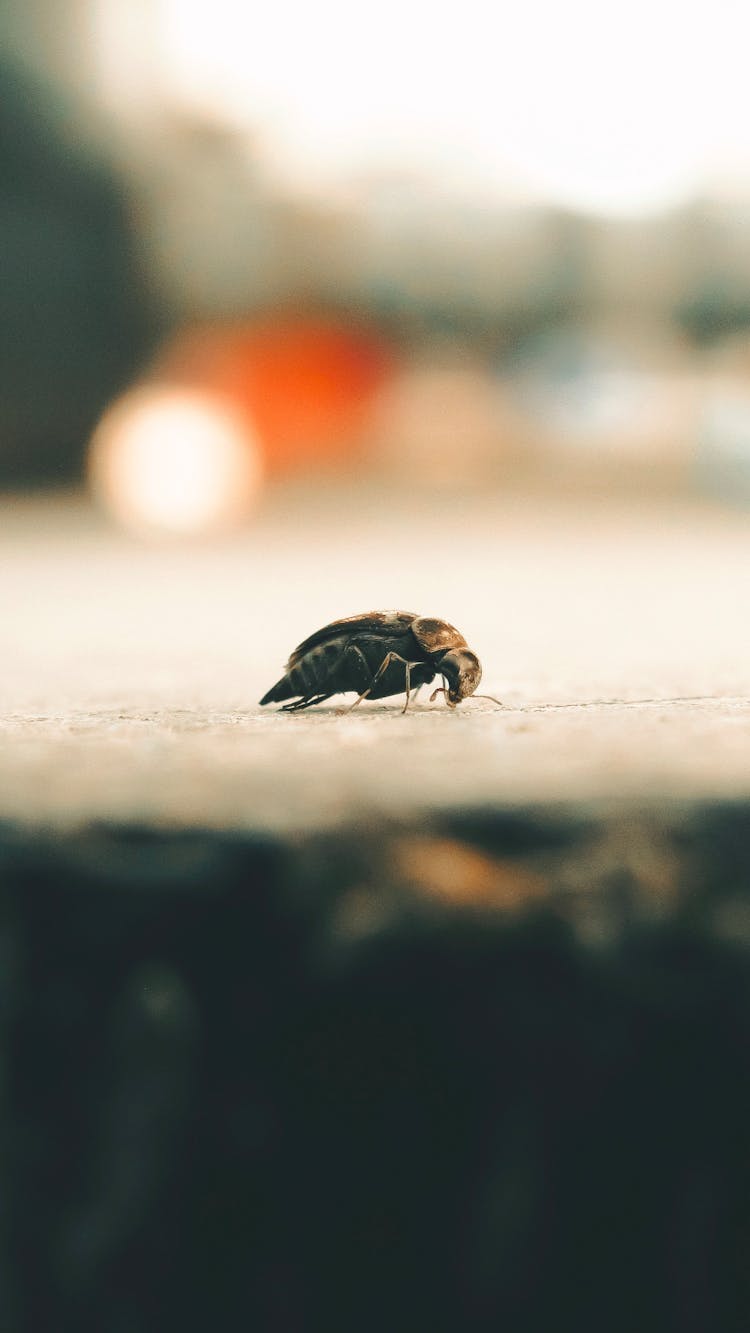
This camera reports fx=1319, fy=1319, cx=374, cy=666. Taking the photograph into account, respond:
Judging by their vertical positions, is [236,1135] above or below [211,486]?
below

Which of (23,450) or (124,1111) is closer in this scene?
(124,1111)

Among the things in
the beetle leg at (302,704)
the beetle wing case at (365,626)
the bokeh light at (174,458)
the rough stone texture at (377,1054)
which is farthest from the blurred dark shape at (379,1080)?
the bokeh light at (174,458)

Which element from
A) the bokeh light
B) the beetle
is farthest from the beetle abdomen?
the bokeh light

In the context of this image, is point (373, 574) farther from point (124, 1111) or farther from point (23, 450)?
point (23, 450)

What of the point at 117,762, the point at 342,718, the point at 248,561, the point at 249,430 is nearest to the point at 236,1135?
the point at 117,762

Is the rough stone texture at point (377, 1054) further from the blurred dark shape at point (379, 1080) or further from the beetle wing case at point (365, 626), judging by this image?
the beetle wing case at point (365, 626)

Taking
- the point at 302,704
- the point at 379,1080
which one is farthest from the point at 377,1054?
the point at 302,704

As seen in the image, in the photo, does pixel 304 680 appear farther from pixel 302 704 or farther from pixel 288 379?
pixel 288 379
